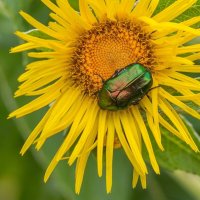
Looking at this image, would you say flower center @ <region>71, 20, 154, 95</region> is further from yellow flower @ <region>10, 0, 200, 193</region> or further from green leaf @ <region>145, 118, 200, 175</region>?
green leaf @ <region>145, 118, 200, 175</region>

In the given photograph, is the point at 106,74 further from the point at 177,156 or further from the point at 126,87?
the point at 177,156

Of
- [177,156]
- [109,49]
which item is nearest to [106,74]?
[109,49]

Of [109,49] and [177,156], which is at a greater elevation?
[109,49]

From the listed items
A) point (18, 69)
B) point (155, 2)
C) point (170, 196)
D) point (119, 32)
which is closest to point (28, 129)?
point (18, 69)

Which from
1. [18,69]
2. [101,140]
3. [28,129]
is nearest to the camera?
[101,140]

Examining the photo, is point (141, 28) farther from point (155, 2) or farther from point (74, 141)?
point (74, 141)

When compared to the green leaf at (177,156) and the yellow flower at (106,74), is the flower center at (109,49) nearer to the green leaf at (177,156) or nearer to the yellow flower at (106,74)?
the yellow flower at (106,74)

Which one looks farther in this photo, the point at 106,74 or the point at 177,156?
the point at 177,156
